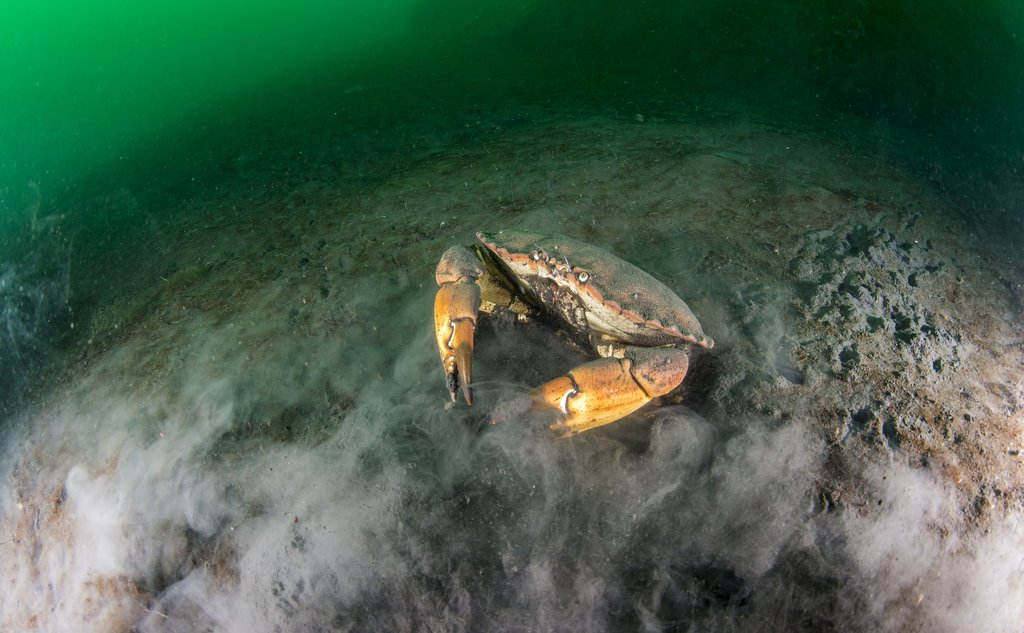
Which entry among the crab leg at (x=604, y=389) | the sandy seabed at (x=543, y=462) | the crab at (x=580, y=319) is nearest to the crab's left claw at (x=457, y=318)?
the crab at (x=580, y=319)

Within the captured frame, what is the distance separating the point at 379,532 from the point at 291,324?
2.20 metres

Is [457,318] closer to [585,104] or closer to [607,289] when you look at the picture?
[607,289]

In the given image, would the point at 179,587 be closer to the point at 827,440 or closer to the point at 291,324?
the point at 291,324

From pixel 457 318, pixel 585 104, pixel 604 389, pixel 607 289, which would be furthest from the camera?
pixel 585 104

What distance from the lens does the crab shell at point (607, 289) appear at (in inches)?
112

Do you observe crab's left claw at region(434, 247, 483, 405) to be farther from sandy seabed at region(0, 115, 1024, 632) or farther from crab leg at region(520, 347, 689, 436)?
crab leg at region(520, 347, 689, 436)

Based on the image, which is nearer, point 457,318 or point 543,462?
point 543,462

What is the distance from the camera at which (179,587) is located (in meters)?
2.86

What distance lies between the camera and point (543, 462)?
8.87ft

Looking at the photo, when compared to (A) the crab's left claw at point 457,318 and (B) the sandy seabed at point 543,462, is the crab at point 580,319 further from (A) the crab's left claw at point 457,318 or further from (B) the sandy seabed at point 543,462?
(B) the sandy seabed at point 543,462

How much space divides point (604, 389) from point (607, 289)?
1.92ft

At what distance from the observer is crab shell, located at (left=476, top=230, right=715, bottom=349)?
2.84m

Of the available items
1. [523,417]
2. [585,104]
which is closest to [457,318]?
[523,417]

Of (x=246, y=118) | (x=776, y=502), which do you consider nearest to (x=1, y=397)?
(x=776, y=502)
